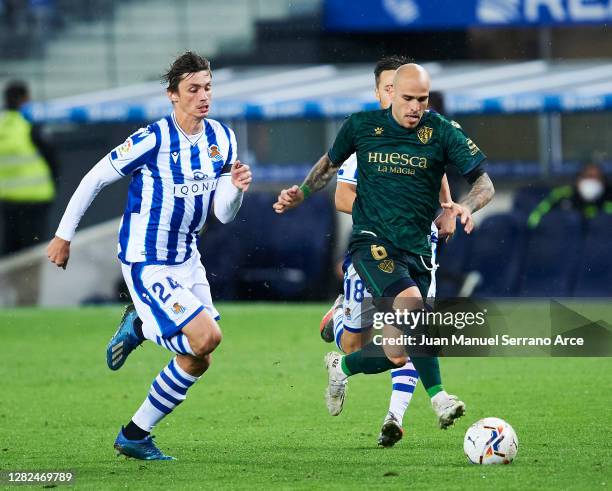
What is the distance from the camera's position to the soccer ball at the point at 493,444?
6.84m

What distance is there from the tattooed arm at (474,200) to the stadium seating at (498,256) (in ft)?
26.6

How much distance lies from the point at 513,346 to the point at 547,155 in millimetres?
5089

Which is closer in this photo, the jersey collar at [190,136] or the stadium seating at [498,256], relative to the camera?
the jersey collar at [190,136]

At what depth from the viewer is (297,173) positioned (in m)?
18.2

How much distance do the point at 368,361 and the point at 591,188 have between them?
876 centimetres

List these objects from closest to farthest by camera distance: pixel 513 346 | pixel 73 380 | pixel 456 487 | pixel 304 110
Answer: pixel 456 487 → pixel 73 380 → pixel 513 346 → pixel 304 110

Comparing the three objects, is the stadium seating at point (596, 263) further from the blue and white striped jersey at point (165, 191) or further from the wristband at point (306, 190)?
the blue and white striped jersey at point (165, 191)

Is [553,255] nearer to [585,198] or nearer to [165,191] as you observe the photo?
[585,198]

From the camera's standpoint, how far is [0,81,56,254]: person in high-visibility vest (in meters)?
16.5

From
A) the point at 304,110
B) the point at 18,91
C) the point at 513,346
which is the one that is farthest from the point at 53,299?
the point at 513,346

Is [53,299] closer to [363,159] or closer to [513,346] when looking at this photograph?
[513,346]

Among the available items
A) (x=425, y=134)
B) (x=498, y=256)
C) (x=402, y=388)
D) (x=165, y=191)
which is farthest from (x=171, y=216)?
(x=498, y=256)

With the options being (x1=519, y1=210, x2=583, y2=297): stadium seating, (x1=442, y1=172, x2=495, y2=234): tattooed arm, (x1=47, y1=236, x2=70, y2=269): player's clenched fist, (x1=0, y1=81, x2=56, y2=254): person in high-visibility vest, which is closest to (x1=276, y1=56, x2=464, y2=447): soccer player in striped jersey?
(x1=442, y1=172, x2=495, y2=234): tattooed arm

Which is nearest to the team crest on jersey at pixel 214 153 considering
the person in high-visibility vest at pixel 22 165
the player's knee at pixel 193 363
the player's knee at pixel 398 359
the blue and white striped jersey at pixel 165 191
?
the blue and white striped jersey at pixel 165 191
